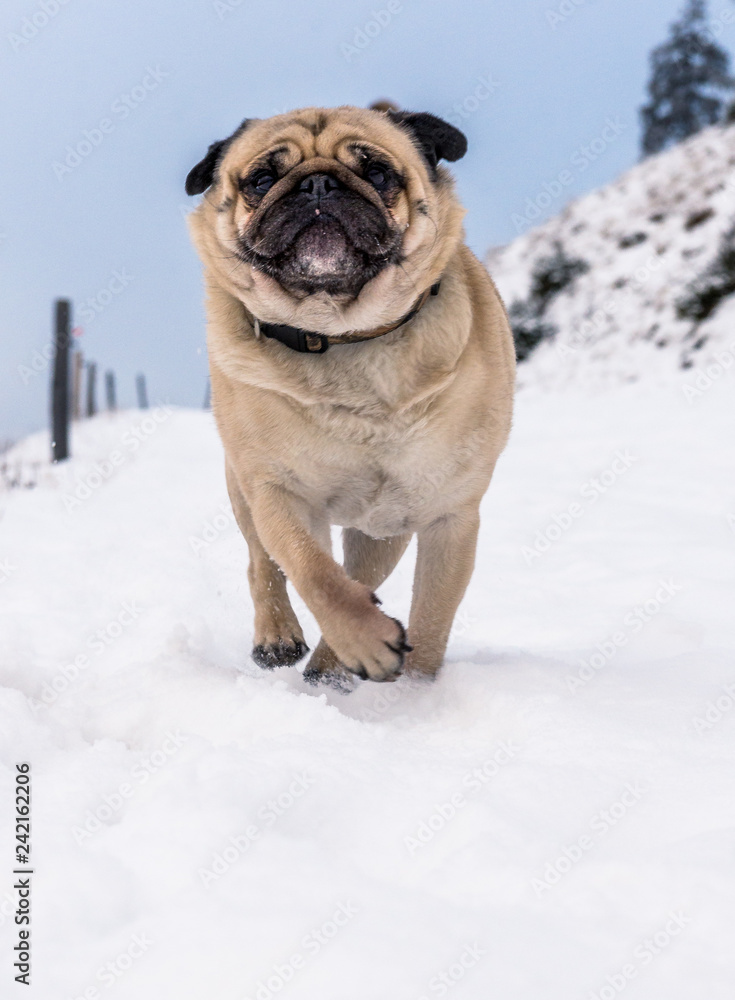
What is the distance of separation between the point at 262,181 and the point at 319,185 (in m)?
0.31

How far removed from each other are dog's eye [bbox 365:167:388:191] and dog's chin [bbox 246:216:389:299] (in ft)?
0.99

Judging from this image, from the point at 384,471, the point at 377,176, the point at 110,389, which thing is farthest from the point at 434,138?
the point at 110,389

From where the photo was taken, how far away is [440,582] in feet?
11.6

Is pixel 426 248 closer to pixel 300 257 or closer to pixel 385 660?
pixel 300 257

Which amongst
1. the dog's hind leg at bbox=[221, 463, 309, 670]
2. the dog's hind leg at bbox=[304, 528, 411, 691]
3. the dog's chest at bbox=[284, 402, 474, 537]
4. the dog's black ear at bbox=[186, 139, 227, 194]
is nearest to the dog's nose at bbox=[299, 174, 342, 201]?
the dog's black ear at bbox=[186, 139, 227, 194]

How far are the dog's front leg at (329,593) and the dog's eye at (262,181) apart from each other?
3.46 ft

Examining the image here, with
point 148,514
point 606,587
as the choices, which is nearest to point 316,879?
point 606,587

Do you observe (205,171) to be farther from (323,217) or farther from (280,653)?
(280,653)

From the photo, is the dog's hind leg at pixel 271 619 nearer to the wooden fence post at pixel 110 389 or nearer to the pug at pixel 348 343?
the pug at pixel 348 343

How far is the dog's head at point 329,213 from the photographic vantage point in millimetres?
2971

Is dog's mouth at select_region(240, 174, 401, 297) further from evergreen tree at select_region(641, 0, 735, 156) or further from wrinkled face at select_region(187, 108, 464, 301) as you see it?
evergreen tree at select_region(641, 0, 735, 156)

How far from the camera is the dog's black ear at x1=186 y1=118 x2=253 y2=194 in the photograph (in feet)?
11.1

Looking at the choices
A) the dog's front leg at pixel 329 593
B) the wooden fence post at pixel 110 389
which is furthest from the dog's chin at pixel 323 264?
the wooden fence post at pixel 110 389

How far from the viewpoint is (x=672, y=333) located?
49.8ft
